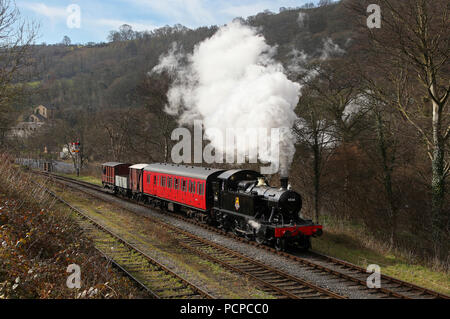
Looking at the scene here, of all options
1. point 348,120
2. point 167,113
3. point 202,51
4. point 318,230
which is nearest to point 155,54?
point 167,113

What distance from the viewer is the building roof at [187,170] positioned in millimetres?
17172

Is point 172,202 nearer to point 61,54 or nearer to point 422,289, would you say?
point 422,289

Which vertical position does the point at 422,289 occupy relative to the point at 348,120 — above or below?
below

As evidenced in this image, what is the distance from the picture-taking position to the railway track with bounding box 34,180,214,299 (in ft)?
28.5

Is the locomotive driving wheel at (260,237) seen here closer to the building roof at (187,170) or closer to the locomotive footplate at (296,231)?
the locomotive footplate at (296,231)

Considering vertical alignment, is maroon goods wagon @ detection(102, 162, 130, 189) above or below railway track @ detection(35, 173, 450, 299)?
above

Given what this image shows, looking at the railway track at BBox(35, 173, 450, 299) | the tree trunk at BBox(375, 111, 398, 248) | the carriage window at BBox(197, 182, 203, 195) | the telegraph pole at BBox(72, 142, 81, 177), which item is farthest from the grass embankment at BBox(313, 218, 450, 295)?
the telegraph pole at BBox(72, 142, 81, 177)

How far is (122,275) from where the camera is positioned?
31.8 ft

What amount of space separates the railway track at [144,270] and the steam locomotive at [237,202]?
4104 millimetres

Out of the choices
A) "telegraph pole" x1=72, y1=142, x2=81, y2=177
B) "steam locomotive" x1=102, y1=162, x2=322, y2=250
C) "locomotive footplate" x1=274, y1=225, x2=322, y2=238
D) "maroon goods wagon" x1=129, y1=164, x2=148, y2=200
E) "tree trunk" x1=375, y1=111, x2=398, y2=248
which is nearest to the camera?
"locomotive footplate" x1=274, y1=225, x2=322, y2=238

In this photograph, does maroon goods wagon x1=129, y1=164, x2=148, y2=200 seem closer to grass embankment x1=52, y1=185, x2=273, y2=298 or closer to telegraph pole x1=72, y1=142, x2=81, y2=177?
grass embankment x1=52, y1=185, x2=273, y2=298

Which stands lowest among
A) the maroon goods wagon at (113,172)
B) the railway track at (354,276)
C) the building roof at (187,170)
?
the railway track at (354,276)

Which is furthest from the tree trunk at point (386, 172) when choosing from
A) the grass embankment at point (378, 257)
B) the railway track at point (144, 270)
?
the railway track at point (144, 270)

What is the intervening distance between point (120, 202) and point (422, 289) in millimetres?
19586
